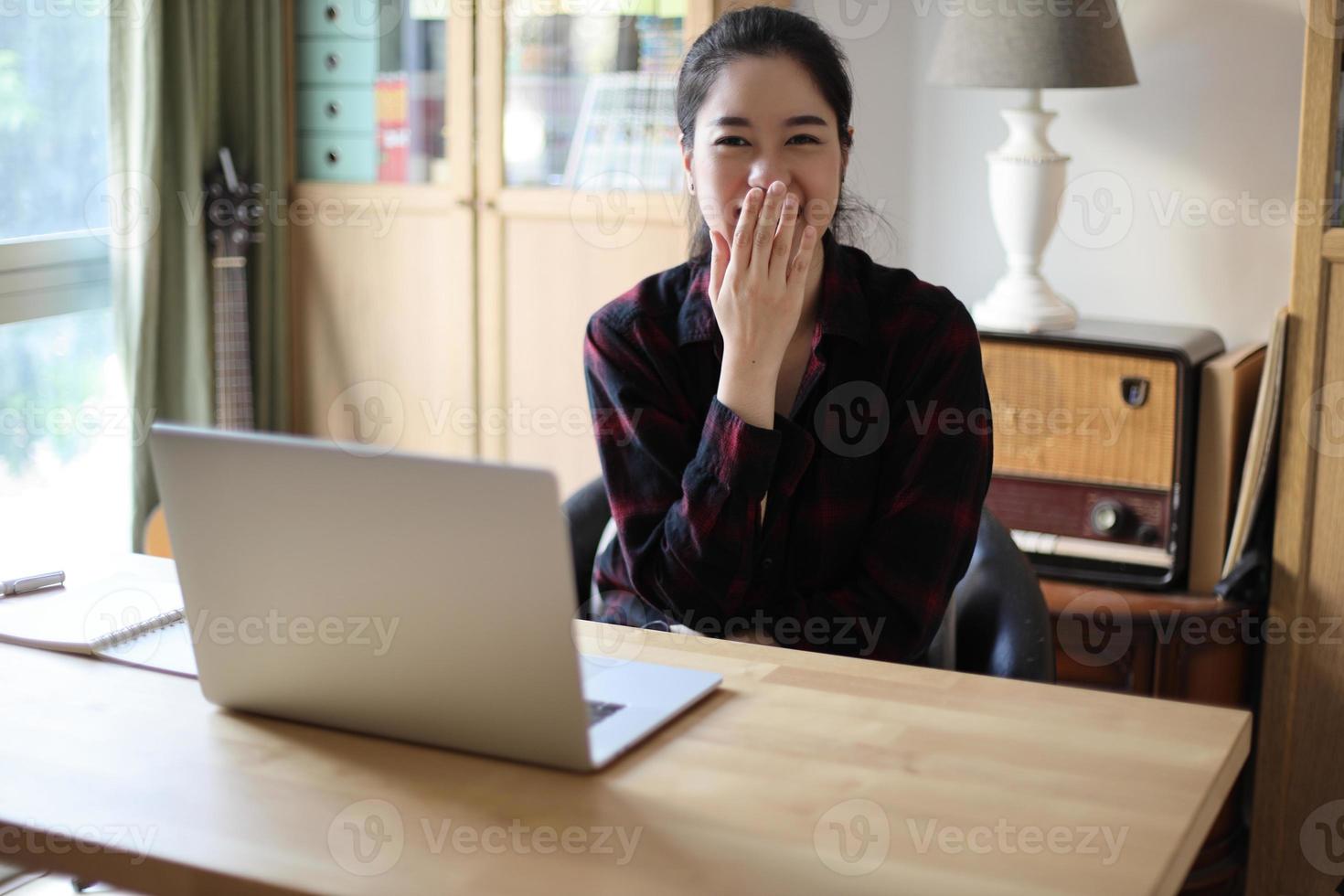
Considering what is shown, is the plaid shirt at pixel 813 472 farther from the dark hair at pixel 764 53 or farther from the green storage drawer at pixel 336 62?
the green storage drawer at pixel 336 62

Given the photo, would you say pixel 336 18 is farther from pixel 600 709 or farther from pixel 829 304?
pixel 600 709

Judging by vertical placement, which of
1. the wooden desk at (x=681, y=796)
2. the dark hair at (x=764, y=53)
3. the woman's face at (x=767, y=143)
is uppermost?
the dark hair at (x=764, y=53)

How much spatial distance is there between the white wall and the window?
152 cm

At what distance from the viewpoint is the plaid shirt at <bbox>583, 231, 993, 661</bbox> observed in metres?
1.51

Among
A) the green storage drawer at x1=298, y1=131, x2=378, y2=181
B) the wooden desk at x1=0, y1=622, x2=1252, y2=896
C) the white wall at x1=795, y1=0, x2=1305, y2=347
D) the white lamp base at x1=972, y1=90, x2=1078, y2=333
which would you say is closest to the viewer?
the wooden desk at x1=0, y1=622, x2=1252, y2=896

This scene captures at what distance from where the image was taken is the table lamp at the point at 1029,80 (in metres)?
2.31

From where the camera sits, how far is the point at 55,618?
1.32 meters

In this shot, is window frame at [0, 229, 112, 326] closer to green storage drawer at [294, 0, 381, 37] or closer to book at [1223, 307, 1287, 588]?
green storage drawer at [294, 0, 381, 37]

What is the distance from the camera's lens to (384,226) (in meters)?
3.22

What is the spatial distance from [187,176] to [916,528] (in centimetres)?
216

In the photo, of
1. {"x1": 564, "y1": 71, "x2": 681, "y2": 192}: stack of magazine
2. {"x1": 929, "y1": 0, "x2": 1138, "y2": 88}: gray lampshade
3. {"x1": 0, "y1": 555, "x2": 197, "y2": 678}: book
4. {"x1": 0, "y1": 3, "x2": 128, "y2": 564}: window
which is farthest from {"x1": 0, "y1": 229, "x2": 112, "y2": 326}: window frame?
{"x1": 929, "y1": 0, "x2": 1138, "y2": 88}: gray lampshade

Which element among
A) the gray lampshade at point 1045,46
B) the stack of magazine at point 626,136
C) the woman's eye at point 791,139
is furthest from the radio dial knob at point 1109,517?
the stack of magazine at point 626,136

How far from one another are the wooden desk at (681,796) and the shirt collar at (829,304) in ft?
1.80

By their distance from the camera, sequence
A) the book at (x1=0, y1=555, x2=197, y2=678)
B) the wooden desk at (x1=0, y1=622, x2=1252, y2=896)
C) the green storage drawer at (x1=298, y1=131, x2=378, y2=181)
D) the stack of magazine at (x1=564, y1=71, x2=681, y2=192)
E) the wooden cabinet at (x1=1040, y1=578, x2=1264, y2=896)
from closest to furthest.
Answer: the wooden desk at (x1=0, y1=622, x2=1252, y2=896), the book at (x1=0, y1=555, x2=197, y2=678), the wooden cabinet at (x1=1040, y1=578, x2=1264, y2=896), the stack of magazine at (x1=564, y1=71, x2=681, y2=192), the green storage drawer at (x1=298, y1=131, x2=378, y2=181)
